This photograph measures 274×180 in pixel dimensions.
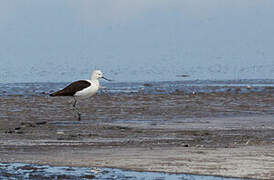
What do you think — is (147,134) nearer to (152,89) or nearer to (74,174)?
(74,174)

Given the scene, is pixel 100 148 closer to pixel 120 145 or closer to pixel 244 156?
pixel 120 145

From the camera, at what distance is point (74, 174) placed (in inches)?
337

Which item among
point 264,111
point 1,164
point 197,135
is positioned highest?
point 264,111

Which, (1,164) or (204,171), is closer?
(204,171)

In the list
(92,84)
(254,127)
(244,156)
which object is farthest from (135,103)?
(244,156)

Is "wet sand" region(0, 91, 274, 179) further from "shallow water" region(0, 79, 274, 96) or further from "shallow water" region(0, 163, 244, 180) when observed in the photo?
"shallow water" region(0, 79, 274, 96)

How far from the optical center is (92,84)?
61.4 ft

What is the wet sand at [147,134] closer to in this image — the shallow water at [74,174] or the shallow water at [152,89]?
the shallow water at [74,174]

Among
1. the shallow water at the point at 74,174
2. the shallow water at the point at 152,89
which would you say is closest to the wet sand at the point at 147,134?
the shallow water at the point at 74,174

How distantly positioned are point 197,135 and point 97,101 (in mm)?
10020

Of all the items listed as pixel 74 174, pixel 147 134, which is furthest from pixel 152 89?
pixel 74 174

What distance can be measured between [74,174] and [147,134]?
16.6 feet

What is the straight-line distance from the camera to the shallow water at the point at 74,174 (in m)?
8.36

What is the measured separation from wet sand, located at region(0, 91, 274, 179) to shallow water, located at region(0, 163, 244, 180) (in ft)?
0.86
